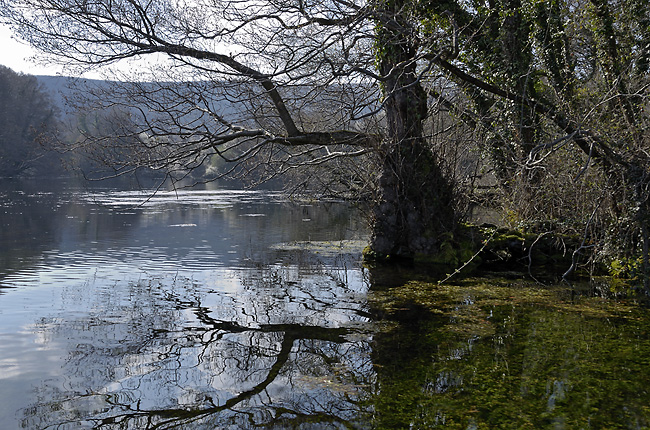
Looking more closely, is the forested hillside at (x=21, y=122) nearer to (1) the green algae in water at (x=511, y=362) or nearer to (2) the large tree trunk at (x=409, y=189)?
(2) the large tree trunk at (x=409, y=189)

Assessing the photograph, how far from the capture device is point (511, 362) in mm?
5641

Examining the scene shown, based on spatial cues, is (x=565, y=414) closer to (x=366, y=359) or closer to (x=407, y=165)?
(x=366, y=359)

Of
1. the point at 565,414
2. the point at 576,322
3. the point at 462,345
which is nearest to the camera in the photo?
the point at 565,414

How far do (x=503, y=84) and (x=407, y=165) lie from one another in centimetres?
243

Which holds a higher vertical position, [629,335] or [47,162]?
[47,162]

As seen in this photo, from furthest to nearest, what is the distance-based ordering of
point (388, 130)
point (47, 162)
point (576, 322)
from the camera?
point (47, 162)
point (388, 130)
point (576, 322)

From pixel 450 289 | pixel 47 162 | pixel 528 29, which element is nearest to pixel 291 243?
pixel 450 289

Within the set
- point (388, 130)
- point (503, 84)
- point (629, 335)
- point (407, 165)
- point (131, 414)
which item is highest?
point (503, 84)

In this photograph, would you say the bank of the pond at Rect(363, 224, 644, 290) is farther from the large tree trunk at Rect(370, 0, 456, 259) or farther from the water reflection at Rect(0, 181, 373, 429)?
the water reflection at Rect(0, 181, 373, 429)

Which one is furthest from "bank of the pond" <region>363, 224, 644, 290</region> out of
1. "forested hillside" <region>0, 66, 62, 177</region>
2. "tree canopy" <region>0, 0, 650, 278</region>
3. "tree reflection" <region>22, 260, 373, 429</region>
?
"forested hillside" <region>0, 66, 62, 177</region>

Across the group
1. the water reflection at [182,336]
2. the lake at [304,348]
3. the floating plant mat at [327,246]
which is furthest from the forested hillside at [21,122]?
the lake at [304,348]

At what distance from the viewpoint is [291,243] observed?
1501 centimetres

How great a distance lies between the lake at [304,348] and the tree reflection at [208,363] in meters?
0.02

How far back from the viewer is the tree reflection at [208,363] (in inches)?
177
